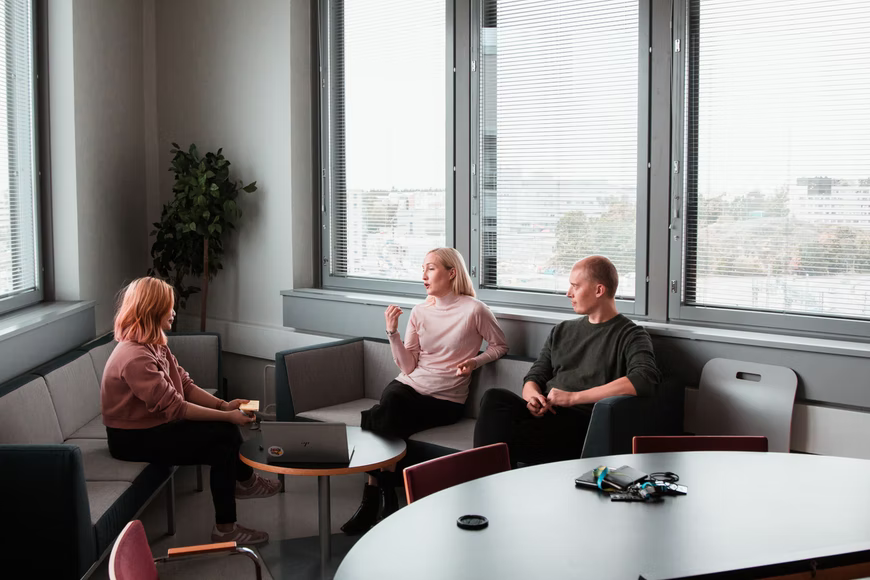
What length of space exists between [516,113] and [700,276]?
4.67 feet

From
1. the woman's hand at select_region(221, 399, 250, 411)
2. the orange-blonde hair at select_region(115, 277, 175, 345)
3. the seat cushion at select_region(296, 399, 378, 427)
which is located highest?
the orange-blonde hair at select_region(115, 277, 175, 345)

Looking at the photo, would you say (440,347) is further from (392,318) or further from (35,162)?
(35,162)

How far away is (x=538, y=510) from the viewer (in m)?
2.12

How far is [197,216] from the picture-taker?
5.48 metres

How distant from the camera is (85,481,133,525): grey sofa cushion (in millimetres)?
3182

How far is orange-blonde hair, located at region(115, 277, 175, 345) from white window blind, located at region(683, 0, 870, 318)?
2.59m

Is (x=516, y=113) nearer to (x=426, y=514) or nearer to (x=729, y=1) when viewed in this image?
(x=729, y=1)

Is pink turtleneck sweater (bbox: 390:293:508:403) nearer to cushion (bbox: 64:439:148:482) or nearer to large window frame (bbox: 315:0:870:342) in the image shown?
large window frame (bbox: 315:0:870:342)

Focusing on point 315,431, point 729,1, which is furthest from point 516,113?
point 315,431

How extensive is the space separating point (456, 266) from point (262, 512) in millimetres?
1634

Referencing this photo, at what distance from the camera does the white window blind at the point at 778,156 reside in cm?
368

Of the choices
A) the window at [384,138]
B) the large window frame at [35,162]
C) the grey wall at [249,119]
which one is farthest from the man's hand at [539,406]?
the large window frame at [35,162]

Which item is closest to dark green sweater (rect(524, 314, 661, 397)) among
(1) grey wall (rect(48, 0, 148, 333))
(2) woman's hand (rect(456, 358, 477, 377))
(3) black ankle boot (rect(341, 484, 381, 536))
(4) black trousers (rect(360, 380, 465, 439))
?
(2) woman's hand (rect(456, 358, 477, 377))

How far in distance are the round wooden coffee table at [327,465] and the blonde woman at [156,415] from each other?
0.20 metres
